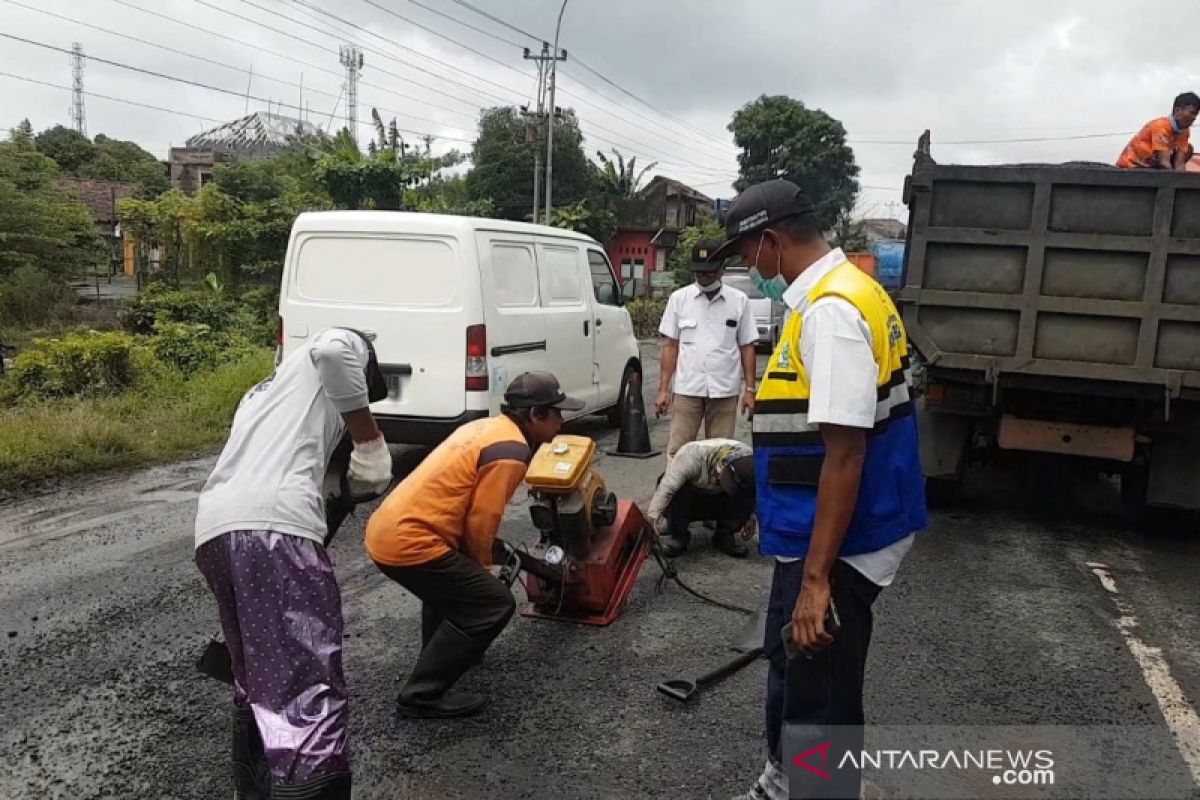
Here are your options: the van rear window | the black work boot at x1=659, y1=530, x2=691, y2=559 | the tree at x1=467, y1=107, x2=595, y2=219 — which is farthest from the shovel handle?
the tree at x1=467, y1=107, x2=595, y2=219

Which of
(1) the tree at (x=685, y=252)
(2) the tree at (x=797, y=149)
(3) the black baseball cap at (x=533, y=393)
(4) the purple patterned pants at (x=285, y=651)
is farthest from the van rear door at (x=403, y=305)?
(2) the tree at (x=797, y=149)

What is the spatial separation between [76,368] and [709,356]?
661 cm

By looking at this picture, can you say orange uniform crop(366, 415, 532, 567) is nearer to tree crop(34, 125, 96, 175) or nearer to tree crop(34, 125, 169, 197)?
tree crop(34, 125, 169, 197)

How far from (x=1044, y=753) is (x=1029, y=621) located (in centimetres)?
133

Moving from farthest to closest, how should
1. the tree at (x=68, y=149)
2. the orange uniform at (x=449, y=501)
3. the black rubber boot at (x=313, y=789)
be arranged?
the tree at (x=68, y=149) < the orange uniform at (x=449, y=501) < the black rubber boot at (x=313, y=789)

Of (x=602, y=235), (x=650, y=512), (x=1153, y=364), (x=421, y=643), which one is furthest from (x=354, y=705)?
(x=602, y=235)

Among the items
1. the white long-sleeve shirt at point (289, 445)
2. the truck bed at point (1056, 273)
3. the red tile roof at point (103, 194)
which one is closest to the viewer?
the white long-sleeve shirt at point (289, 445)

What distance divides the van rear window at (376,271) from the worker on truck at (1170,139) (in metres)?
4.96

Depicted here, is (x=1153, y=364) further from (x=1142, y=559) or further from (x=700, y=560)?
(x=700, y=560)

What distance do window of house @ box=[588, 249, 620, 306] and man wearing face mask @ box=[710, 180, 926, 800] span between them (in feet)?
20.5

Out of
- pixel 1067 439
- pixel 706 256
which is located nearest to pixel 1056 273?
pixel 1067 439

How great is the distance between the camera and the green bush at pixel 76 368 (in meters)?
8.70

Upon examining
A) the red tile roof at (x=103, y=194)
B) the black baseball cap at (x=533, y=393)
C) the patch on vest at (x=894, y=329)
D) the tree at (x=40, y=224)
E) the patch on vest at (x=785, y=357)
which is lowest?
the black baseball cap at (x=533, y=393)

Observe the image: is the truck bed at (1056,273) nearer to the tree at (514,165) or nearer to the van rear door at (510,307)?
the van rear door at (510,307)
